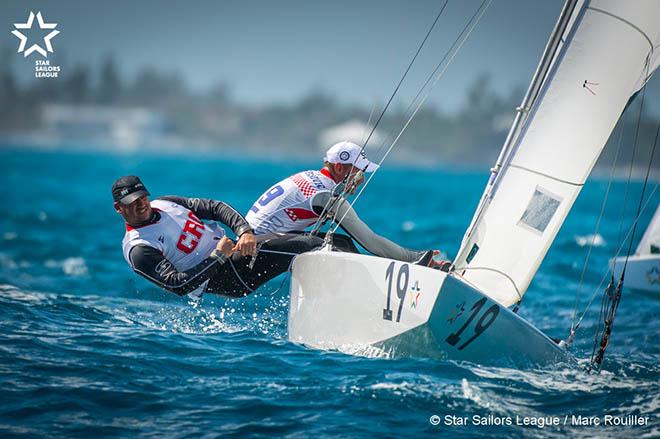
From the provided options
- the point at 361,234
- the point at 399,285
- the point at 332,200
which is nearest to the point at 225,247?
the point at 332,200

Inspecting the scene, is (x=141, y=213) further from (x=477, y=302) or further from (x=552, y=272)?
(x=552, y=272)

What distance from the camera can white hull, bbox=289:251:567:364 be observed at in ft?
16.0

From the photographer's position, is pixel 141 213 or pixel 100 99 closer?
pixel 141 213

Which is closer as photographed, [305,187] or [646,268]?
[305,187]

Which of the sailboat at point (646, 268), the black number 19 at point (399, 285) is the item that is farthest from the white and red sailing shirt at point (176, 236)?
the sailboat at point (646, 268)

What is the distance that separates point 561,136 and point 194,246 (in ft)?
8.54

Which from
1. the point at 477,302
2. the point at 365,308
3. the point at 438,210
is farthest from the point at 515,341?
the point at 438,210

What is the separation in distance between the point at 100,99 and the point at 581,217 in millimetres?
129919

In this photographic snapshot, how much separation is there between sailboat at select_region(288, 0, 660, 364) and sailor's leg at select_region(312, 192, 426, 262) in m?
0.48

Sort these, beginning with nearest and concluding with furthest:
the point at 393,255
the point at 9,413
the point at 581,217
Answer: the point at 9,413, the point at 393,255, the point at 581,217

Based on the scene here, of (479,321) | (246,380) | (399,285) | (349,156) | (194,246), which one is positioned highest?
(349,156)

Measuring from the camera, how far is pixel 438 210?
23.1 meters

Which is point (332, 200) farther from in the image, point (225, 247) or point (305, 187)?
point (225, 247)

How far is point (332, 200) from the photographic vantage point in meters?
5.86
